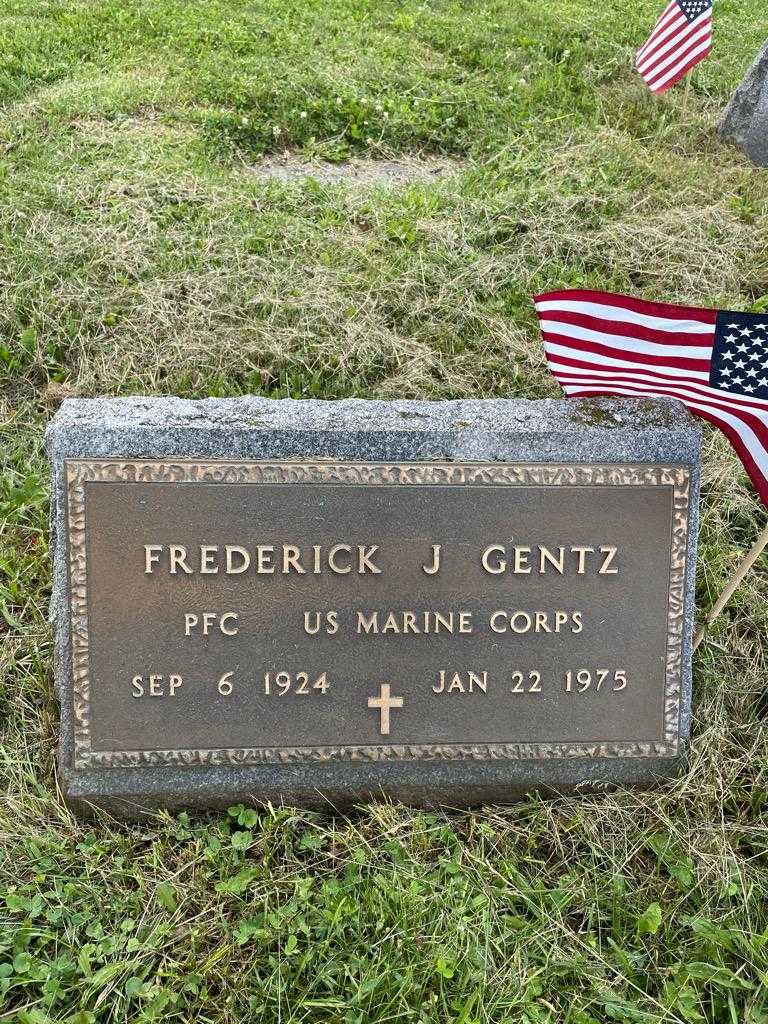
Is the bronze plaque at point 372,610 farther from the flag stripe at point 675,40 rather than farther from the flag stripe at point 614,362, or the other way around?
the flag stripe at point 675,40

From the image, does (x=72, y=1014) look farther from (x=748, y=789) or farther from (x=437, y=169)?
(x=437, y=169)

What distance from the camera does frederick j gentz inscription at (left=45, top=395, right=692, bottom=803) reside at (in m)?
2.40

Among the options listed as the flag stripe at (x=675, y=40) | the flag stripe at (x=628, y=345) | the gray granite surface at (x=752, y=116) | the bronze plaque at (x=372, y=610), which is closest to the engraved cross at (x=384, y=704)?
the bronze plaque at (x=372, y=610)

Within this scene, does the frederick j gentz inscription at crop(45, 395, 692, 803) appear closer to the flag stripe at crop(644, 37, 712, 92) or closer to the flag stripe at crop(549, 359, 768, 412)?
the flag stripe at crop(549, 359, 768, 412)

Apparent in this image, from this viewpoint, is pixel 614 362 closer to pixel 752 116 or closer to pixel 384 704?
pixel 384 704

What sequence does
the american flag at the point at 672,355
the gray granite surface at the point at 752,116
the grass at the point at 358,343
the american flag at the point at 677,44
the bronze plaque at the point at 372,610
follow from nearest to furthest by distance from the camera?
the grass at the point at 358,343, the american flag at the point at 672,355, the bronze plaque at the point at 372,610, the gray granite surface at the point at 752,116, the american flag at the point at 677,44

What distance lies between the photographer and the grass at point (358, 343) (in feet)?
6.94

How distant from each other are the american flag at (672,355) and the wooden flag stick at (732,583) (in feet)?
0.63

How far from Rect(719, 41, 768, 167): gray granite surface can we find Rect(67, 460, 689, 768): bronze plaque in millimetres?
3861

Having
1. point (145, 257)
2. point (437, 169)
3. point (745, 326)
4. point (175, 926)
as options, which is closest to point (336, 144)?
point (437, 169)

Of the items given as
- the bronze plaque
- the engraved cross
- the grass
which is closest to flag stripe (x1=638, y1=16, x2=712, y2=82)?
the grass

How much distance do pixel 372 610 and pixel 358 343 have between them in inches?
60.0

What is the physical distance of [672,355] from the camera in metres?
2.34

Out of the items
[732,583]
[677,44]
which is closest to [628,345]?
[732,583]
